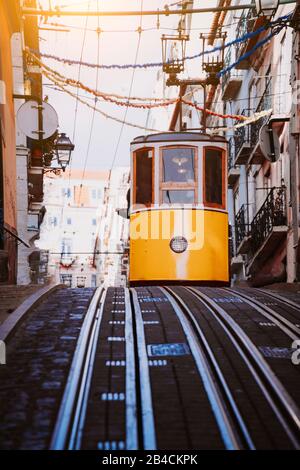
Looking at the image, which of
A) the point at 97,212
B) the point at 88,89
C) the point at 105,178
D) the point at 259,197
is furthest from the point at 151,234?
the point at 105,178

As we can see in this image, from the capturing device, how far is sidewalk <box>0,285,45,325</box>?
11077mm

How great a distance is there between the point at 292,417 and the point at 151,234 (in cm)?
967

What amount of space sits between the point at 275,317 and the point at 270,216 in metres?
13.6

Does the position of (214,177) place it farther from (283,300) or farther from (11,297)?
(11,297)

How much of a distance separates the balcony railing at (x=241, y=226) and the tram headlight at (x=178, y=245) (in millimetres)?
12266

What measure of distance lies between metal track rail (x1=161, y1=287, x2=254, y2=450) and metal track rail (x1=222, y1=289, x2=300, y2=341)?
0.93 metres

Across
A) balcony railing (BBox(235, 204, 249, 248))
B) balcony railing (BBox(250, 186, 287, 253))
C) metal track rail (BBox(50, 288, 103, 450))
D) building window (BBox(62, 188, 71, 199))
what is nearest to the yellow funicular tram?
metal track rail (BBox(50, 288, 103, 450))

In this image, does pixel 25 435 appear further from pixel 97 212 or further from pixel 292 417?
pixel 97 212

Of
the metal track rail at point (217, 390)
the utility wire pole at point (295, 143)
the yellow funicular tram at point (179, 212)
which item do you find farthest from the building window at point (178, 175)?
the metal track rail at point (217, 390)

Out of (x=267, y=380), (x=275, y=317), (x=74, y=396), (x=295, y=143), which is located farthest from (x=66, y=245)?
(x=74, y=396)

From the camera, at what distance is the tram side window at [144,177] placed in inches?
656

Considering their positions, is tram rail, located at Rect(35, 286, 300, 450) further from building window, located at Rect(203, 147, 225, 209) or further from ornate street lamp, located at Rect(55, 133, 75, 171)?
ornate street lamp, located at Rect(55, 133, 75, 171)

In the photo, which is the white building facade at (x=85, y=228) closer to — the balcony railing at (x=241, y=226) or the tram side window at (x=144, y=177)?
the balcony railing at (x=241, y=226)
